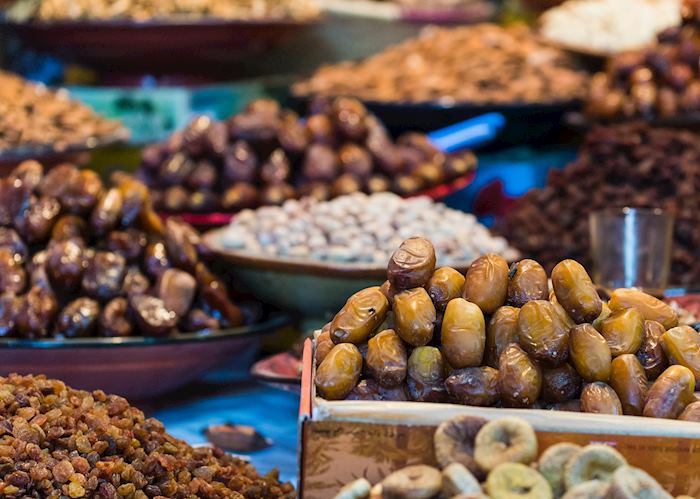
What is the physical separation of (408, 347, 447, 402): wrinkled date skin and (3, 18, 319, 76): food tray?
3.14 metres

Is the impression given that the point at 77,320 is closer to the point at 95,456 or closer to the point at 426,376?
the point at 95,456

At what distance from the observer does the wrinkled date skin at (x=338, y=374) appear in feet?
4.15

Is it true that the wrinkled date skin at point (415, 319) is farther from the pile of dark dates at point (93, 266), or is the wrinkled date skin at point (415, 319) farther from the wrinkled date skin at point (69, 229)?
the wrinkled date skin at point (69, 229)

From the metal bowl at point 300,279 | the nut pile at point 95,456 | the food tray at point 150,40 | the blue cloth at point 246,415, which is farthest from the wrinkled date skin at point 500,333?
the food tray at point 150,40

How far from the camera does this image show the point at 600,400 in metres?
1.25

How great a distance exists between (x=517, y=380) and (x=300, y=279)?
41.8 inches

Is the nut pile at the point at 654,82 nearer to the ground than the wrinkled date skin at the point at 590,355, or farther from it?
farther from it

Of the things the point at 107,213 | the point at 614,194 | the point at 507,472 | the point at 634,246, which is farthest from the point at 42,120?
the point at 507,472

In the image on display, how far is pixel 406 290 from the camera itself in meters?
1.37

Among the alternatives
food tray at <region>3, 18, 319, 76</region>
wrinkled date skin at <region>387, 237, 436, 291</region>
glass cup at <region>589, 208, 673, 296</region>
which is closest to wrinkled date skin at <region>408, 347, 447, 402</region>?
wrinkled date skin at <region>387, 237, 436, 291</region>

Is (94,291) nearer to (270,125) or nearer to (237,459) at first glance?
(237,459)

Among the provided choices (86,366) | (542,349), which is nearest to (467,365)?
(542,349)

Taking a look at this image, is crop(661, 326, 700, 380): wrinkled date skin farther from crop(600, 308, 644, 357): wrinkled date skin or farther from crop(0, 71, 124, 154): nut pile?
crop(0, 71, 124, 154): nut pile

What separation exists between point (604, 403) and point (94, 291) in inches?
44.7
